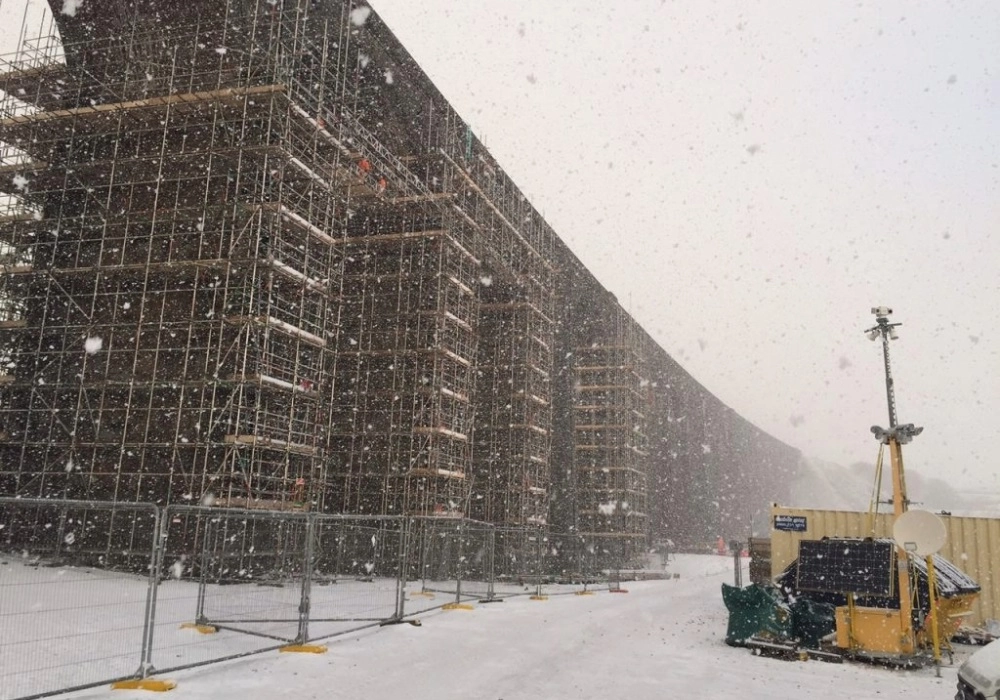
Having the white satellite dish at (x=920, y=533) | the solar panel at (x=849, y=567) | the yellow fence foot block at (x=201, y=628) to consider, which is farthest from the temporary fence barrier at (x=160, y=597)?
the white satellite dish at (x=920, y=533)

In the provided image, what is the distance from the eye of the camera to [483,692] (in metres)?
7.76

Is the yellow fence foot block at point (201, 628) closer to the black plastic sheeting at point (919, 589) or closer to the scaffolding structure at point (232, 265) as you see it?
the scaffolding structure at point (232, 265)

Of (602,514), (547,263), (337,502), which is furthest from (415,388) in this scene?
(602,514)

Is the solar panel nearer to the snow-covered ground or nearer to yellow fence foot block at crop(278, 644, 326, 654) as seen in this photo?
the snow-covered ground

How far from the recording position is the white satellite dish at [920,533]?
10.7 meters

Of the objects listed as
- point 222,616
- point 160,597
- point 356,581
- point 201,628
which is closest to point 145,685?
point 201,628

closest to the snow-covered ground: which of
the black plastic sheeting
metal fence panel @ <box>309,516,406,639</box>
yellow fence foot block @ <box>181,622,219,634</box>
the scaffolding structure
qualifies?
yellow fence foot block @ <box>181,622,219,634</box>

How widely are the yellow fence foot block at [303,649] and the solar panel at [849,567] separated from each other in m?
7.70

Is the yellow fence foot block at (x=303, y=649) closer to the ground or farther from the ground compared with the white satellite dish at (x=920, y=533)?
closer to the ground

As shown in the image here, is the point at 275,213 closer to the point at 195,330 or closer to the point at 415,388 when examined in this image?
the point at 195,330

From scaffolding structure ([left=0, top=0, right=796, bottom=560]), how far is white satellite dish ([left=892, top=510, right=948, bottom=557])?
14501mm

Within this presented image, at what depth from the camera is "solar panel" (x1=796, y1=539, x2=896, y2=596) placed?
37.7 feet

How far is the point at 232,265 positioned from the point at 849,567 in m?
16.4

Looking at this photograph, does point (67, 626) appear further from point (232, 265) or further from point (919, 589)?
point (232, 265)
